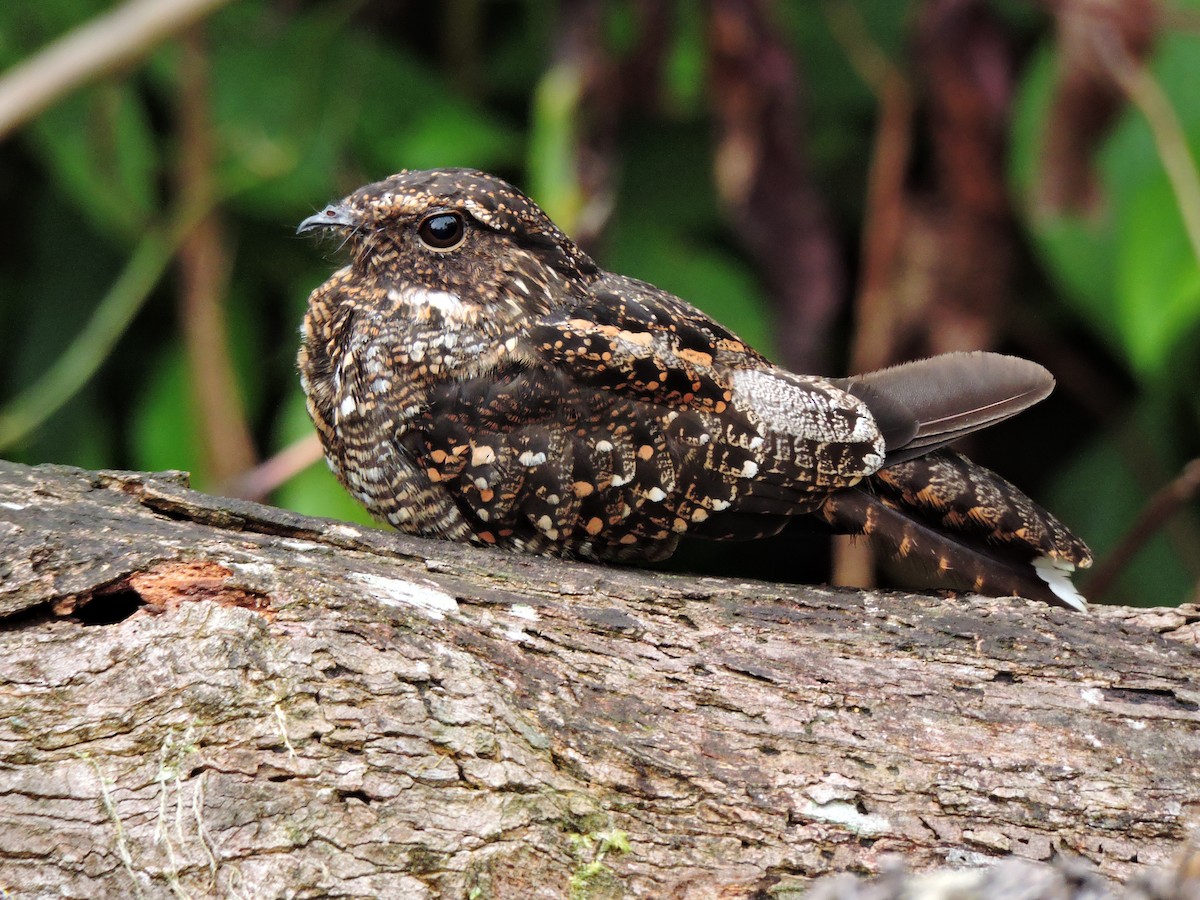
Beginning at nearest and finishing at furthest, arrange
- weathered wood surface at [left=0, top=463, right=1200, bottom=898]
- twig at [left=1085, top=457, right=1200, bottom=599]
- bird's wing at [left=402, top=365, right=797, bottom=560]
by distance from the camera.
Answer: weathered wood surface at [left=0, top=463, right=1200, bottom=898], bird's wing at [left=402, top=365, right=797, bottom=560], twig at [left=1085, top=457, right=1200, bottom=599]

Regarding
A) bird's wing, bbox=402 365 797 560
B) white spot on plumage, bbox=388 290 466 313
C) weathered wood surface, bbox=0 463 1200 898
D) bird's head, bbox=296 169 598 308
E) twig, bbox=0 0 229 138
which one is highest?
twig, bbox=0 0 229 138

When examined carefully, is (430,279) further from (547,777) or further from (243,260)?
(243,260)

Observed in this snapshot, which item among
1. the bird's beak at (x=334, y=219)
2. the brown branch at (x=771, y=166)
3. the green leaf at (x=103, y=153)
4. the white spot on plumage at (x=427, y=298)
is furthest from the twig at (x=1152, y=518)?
the green leaf at (x=103, y=153)

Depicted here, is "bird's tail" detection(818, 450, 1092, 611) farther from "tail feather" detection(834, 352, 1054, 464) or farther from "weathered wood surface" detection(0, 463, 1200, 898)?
"weathered wood surface" detection(0, 463, 1200, 898)

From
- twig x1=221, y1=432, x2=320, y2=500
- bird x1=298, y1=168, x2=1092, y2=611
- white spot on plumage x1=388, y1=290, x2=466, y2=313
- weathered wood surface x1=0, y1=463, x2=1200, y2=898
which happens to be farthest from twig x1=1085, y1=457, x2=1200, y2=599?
twig x1=221, y1=432, x2=320, y2=500

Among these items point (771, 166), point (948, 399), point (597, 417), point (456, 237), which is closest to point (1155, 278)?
point (771, 166)

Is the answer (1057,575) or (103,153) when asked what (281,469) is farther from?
(1057,575)
